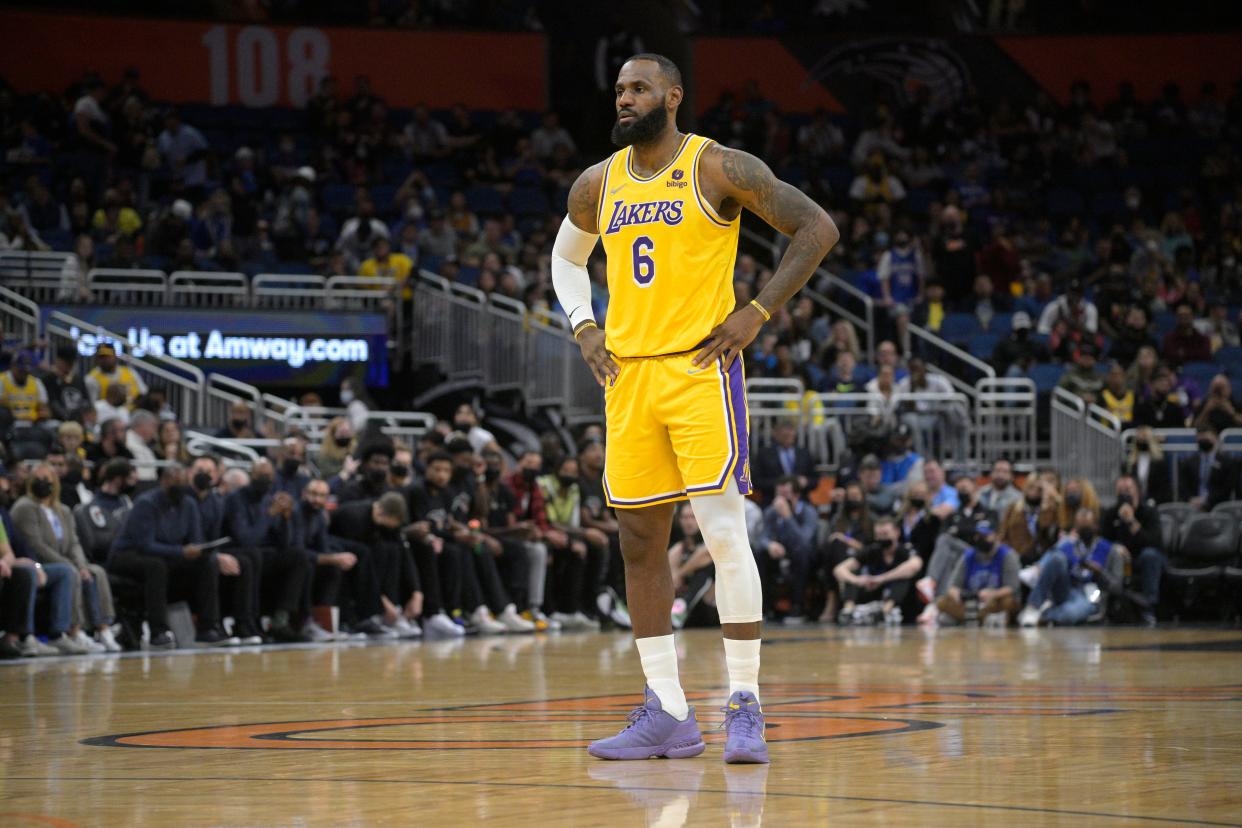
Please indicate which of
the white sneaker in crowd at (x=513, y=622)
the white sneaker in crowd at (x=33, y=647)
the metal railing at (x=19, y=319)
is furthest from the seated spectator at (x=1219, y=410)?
the metal railing at (x=19, y=319)

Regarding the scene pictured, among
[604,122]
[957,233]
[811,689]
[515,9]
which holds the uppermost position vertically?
[515,9]

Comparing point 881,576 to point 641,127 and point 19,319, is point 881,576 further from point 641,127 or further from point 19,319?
point 641,127

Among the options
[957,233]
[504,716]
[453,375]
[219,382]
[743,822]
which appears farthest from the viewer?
[957,233]

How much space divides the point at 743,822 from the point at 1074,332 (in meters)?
→ 17.3

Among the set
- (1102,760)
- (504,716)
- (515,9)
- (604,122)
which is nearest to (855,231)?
(604,122)

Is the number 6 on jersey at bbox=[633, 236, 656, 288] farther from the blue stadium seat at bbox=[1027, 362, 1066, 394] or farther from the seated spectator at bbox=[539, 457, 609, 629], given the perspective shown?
the blue stadium seat at bbox=[1027, 362, 1066, 394]

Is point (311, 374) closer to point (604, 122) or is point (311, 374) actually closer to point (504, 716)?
point (604, 122)

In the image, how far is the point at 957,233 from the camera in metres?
22.5

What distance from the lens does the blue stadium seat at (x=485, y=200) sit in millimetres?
22906

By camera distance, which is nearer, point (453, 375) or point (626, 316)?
point (626, 316)

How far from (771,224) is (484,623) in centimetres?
961

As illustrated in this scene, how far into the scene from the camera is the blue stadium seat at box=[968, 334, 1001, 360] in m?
20.7

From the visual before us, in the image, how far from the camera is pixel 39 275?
18359mm

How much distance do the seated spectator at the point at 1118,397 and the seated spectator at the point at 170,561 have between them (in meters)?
9.91
